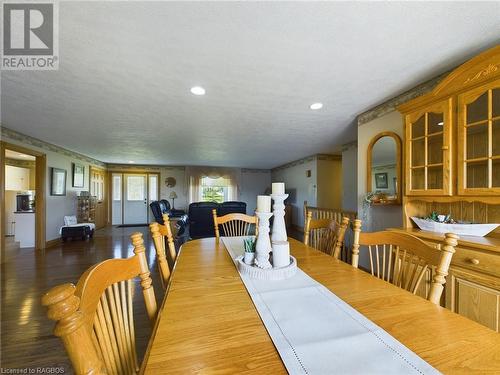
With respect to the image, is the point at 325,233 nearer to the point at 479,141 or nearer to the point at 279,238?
the point at 279,238

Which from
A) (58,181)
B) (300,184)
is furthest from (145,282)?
(300,184)

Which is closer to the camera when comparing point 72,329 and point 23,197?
point 72,329

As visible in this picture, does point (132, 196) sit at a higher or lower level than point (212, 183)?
lower

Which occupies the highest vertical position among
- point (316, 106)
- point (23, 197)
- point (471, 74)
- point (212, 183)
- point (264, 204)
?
point (316, 106)

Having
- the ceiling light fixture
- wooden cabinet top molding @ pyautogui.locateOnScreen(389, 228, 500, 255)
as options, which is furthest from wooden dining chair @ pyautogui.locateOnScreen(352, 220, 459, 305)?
the ceiling light fixture

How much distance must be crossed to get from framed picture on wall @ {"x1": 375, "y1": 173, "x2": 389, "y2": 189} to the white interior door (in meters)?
7.26

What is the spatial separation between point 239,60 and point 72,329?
1758 millimetres

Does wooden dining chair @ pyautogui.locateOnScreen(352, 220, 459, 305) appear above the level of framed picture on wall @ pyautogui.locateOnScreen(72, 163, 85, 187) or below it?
below

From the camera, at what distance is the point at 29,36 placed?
1386 mm

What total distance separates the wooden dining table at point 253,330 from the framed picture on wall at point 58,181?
5.17 metres

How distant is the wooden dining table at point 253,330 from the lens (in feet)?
1.61

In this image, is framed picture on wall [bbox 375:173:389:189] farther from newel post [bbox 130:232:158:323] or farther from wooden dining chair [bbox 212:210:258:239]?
newel post [bbox 130:232:158:323]

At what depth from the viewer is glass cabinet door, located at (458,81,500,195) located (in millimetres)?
1397

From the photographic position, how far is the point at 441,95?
1.62 meters
